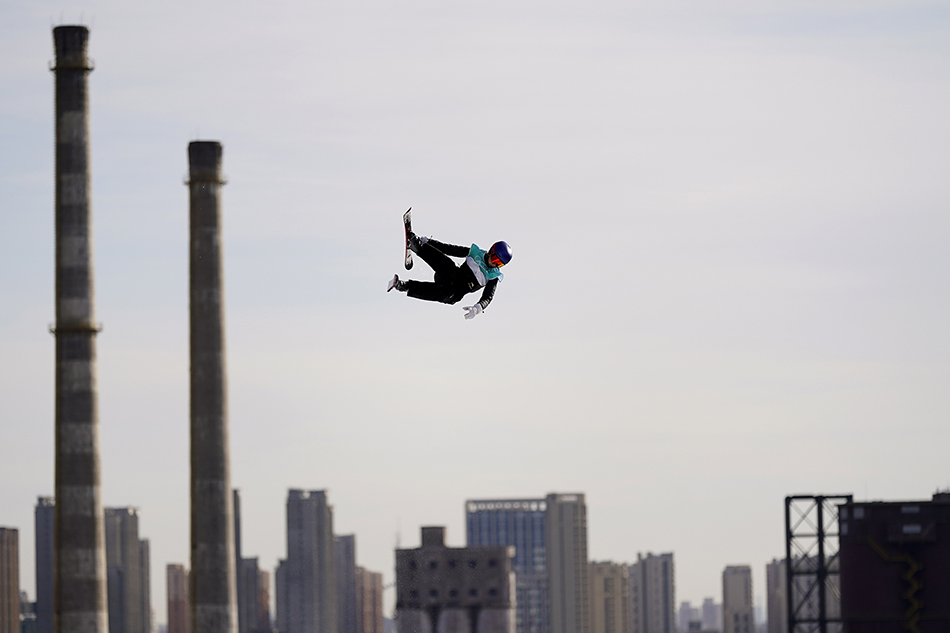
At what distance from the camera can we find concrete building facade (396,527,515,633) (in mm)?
183875

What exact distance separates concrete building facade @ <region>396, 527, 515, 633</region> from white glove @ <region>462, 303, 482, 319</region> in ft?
514

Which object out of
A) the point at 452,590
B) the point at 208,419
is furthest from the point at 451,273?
the point at 452,590

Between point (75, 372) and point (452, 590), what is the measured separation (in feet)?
382

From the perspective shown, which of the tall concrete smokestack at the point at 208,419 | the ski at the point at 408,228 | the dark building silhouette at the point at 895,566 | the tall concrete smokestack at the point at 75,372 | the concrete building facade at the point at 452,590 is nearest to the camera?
the ski at the point at 408,228

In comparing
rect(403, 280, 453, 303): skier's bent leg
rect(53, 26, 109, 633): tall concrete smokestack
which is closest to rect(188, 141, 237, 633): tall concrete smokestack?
rect(53, 26, 109, 633): tall concrete smokestack

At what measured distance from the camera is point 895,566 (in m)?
93.1

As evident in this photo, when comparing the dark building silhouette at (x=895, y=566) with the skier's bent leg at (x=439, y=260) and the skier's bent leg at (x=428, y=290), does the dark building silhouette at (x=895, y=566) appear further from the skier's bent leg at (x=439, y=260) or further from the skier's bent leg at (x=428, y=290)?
the skier's bent leg at (x=439, y=260)

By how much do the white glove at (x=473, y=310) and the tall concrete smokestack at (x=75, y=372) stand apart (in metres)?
46.0

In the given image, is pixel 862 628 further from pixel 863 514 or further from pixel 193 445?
pixel 193 445

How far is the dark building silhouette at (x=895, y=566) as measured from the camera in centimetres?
9144

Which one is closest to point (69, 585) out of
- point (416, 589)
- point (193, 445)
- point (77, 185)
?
point (193, 445)

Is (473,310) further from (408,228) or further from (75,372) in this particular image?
(75,372)

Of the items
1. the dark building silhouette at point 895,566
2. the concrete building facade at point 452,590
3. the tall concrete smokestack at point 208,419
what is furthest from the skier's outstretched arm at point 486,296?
the concrete building facade at point 452,590

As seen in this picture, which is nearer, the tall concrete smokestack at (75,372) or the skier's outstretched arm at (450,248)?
the skier's outstretched arm at (450,248)
